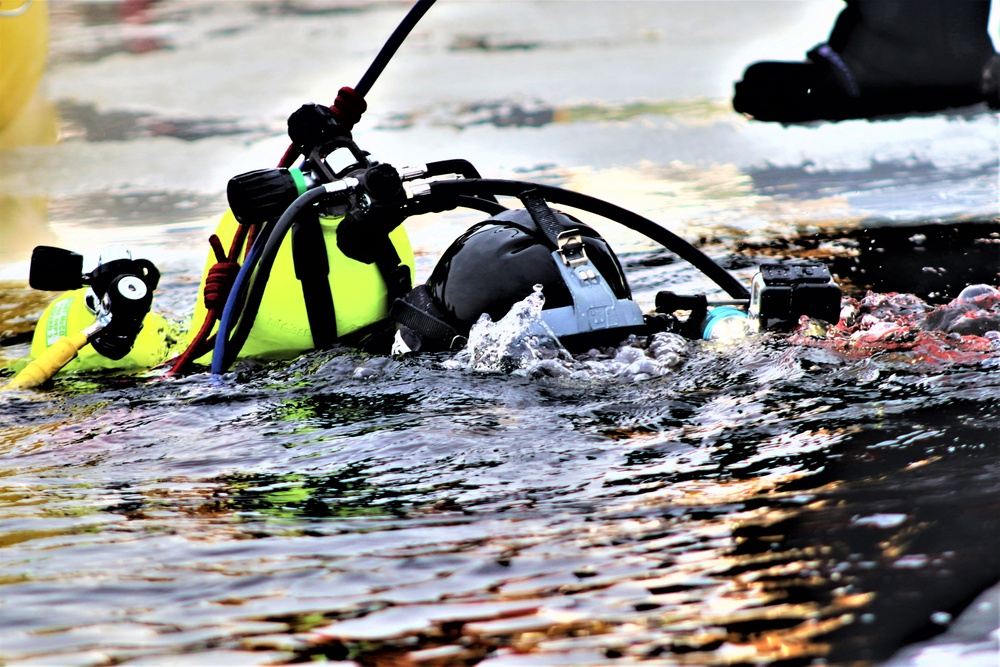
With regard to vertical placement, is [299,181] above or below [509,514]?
above

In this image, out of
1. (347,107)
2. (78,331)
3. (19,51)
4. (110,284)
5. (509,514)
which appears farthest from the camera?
(19,51)

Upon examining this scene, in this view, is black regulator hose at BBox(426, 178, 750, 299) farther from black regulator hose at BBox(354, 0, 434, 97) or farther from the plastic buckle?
black regulator hose at BBox(354, 0, 434, 97)

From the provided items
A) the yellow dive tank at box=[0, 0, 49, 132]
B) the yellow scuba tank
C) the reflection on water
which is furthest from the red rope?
the yellow dive tank at box=[0, 0, 49, 132]

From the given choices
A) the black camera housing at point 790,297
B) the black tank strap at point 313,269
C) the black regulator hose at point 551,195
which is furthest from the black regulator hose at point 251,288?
the black camera housing at point 790,297

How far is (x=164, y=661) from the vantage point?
1.61 metres

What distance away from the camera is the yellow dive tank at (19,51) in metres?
7.37

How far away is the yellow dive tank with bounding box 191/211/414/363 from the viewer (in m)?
3.28

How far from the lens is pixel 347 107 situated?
10.8 feet

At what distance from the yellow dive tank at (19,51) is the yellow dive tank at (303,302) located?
4998mm

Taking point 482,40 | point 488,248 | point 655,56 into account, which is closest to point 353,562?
point 488,248

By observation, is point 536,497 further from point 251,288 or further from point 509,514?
point 251,288

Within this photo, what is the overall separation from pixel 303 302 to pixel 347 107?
609 millimetres

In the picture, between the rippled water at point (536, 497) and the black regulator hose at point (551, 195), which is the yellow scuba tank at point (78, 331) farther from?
the black regulator hose at point (551, 195)

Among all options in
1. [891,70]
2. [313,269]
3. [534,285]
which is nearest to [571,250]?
[534,285]
